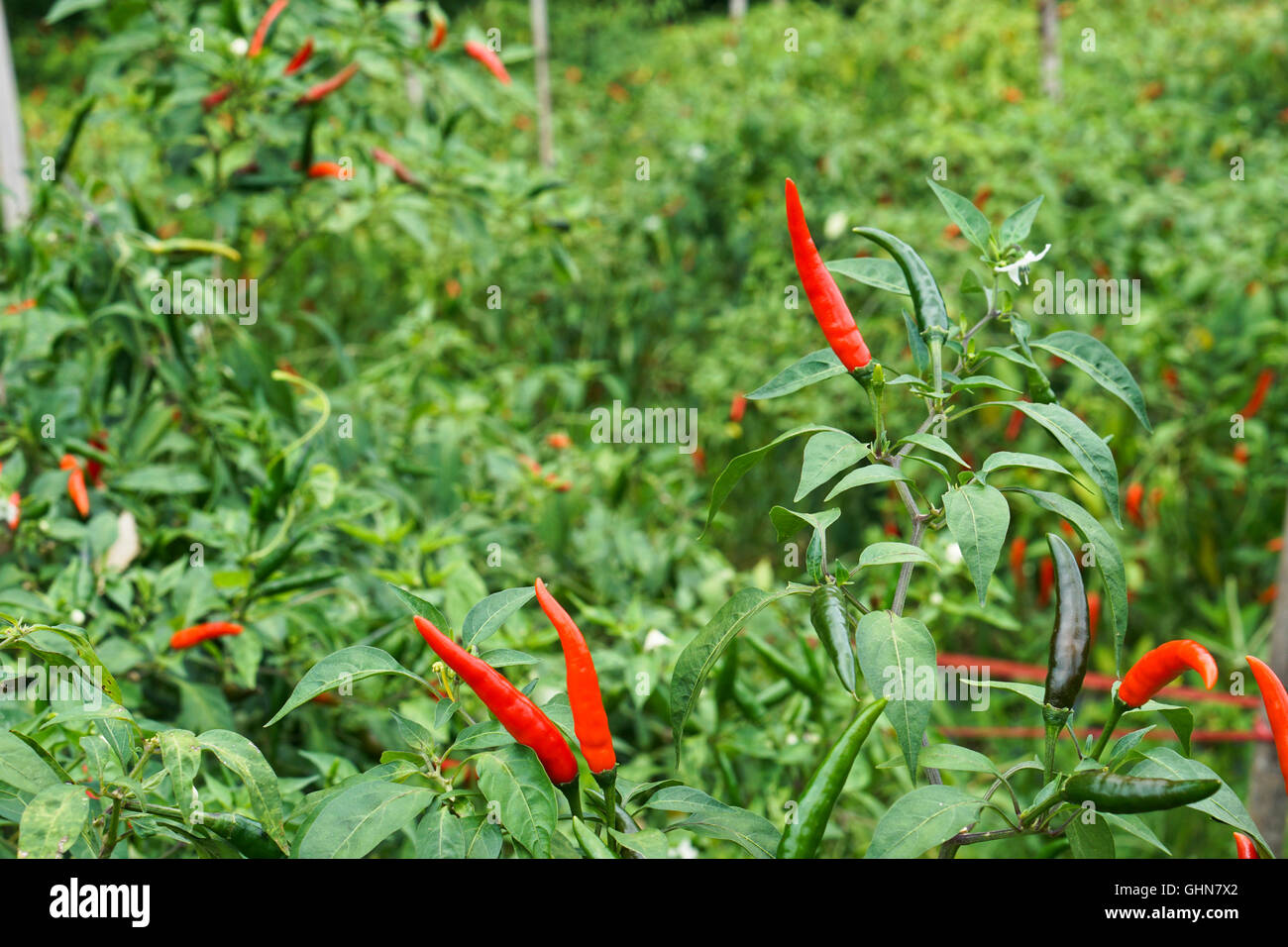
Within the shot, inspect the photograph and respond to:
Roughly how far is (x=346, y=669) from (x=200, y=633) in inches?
21.5

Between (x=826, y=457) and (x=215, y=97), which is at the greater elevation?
(x=215, y=97)

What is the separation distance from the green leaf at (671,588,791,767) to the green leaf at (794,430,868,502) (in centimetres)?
8

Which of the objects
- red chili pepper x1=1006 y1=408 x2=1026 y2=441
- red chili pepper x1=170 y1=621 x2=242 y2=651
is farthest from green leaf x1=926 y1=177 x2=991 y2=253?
red chili pepper x1=1006 y1=408 x2=1026 y2=441

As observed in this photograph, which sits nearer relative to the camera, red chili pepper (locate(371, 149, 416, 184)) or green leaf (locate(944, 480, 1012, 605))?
green leaf (locate(944, 480, 1012, 605))

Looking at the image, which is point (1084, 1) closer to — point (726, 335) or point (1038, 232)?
point (1038, 232)

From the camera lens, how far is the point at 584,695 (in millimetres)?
707

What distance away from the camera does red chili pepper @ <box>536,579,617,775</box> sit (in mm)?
698

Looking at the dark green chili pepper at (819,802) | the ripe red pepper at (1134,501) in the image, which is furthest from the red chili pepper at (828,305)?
the ripe red pepper at (1134,501)

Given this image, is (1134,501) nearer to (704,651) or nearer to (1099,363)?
(1099,363)

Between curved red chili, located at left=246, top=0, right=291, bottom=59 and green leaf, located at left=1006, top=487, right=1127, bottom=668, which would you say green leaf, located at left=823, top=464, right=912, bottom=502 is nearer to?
green leaf, located at left=1006, top=487, right=1127, bottom=668

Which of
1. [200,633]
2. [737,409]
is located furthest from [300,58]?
[737,409]

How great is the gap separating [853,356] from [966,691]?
98 cm

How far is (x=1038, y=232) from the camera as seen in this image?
2844 mm
